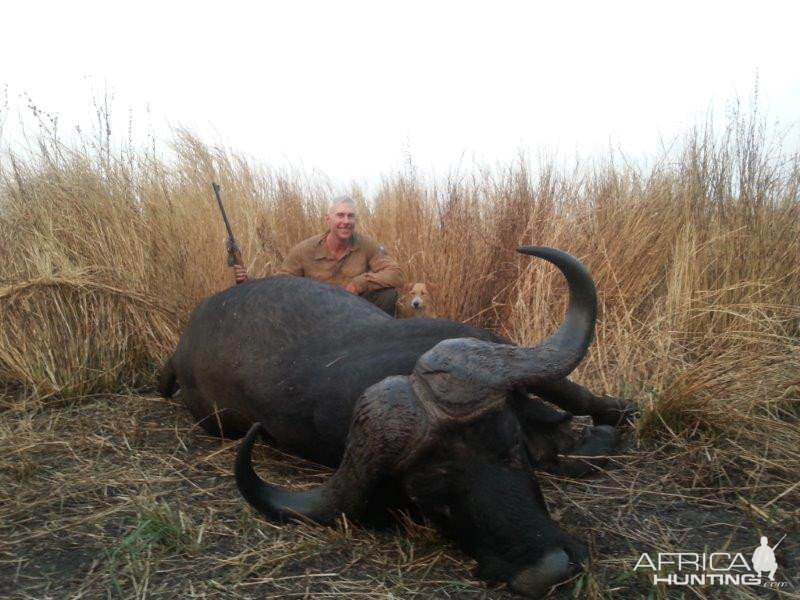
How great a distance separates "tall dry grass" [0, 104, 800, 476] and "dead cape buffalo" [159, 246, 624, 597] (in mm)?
897

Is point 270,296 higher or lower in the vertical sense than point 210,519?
higher

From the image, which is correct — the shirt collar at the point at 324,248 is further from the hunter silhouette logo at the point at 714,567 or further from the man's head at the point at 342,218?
the hunter silhouette logo at the point at 714,567

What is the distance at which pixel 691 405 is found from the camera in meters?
3.45

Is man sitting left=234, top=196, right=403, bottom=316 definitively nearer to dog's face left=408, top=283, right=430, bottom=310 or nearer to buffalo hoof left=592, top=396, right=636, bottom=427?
dog's face left=408, top=283, right=430, bottom=310

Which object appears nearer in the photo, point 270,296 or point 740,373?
point 740,373

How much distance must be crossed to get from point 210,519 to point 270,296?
1.22 metres

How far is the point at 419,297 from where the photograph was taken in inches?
234

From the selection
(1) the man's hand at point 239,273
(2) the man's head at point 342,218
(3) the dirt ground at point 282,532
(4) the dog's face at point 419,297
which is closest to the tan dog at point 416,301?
(4) the dog's face at point 419,297

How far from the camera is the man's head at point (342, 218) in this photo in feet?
18.5

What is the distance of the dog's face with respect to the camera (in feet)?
19.5

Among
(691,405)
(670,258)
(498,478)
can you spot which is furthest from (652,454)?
(670,258)

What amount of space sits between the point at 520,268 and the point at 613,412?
7.52 feet

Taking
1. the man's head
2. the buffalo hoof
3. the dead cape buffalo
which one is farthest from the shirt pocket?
the buffalo hoof

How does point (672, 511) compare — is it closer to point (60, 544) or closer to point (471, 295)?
point (60, 544)
